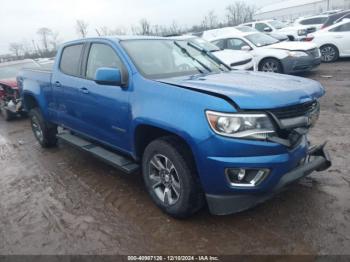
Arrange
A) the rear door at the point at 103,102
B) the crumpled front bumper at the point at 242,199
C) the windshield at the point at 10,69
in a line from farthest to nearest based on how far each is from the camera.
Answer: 1. the windshield at the point at 10,69
2. the rear door at the point at 103,102
3. the crumpled front bumper at the point at 242,199

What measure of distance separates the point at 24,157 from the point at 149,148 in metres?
3.63

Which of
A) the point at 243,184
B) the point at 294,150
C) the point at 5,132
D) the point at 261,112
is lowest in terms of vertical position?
the point at 5,132

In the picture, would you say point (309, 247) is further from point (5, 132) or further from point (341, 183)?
point (5, 132)

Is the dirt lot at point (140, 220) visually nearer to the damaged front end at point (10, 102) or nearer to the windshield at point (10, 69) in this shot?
the damaged front end at point (10, 102)

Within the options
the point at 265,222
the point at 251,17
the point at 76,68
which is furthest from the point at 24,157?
the point at 251,17

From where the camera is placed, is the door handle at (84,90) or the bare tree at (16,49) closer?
the door handle at (84,90)

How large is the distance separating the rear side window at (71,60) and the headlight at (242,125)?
269 cm

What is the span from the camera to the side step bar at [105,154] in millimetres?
3882

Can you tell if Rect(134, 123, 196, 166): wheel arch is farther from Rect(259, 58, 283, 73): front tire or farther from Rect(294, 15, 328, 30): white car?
Rect(294, 15, 328, 30): white car

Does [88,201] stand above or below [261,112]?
below

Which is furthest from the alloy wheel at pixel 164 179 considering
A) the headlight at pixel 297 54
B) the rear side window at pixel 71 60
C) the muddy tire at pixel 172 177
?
the headlight at pixel 297 54

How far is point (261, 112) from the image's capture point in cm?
288

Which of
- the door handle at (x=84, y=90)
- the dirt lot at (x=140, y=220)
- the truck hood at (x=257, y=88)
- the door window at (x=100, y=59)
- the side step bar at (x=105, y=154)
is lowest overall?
the dirt lot at (x=140, y=220)

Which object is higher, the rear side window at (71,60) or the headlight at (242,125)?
the rear side window at (71,60)
